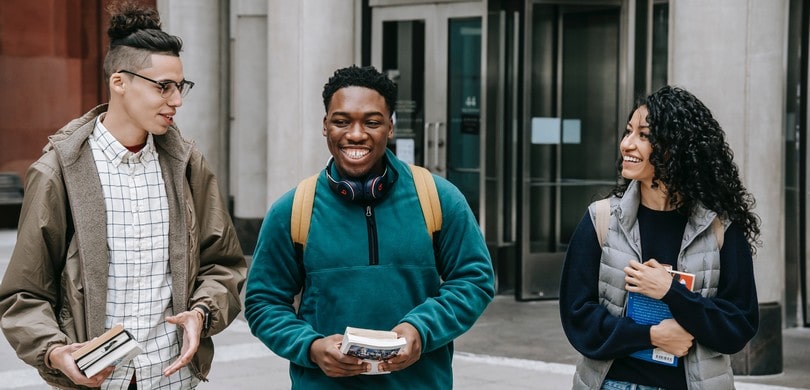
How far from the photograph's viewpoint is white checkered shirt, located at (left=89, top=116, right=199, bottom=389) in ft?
12.1

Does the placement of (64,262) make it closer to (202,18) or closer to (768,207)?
(768,207)

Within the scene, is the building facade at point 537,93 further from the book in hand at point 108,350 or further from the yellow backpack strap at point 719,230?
the book in hand at point 108,350

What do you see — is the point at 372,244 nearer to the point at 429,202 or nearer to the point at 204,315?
the point at 429,202

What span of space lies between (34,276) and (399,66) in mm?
9661

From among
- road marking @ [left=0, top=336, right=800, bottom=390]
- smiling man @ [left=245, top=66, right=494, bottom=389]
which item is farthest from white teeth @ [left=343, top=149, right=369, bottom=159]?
road marking @ [left=0, top=336, right=800, bottom=390]

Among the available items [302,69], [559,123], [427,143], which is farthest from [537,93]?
[302,69]

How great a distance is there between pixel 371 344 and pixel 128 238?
0.95m

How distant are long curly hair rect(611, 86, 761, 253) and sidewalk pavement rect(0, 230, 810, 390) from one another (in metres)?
4.64

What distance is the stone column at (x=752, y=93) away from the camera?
27.6ft

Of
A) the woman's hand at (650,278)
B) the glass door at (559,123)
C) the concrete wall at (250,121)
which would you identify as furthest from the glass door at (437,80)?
the woman's hand at (650,278)

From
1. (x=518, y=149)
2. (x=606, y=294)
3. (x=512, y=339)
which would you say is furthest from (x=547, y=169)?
(x=606, y=294)

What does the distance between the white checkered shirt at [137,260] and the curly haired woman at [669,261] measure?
129 centimetres

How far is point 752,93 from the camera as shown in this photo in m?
8.42

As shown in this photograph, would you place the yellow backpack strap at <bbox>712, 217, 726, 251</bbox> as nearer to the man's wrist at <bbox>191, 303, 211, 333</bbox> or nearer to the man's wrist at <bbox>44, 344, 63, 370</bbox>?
the man's wrist at <bbox>191, 303, 211, 333</bbox>
